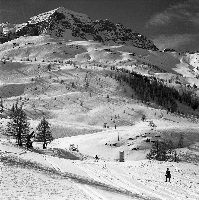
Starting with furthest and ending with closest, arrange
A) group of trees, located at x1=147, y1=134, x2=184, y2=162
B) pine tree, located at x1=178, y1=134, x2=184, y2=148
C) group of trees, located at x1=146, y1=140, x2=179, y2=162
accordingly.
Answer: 1. pine tree, located at x1=178, y1=134, x2=184, y2=148
2. group of trees, located at x1=147, y1=134, x2=184, y2=162
3. group of trees, located at x1=146, y1=140, x2=179, y2=162

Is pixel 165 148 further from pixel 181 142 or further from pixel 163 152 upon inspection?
pixel 163 152

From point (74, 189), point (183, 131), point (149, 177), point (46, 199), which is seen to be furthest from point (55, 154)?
point (183, 131)

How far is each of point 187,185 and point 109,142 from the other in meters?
71.7

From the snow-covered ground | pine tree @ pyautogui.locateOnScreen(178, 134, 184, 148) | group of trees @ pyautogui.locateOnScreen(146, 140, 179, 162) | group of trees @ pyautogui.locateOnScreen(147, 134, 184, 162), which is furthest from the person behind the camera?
pine tree @ pyautogui.locateOnScreen(178, 134, 184, 148)

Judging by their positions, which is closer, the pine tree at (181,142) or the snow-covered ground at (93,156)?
the snow-covered ground at (93,156)

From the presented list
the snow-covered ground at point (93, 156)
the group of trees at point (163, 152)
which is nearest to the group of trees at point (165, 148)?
the group of trees at point (163, 152)

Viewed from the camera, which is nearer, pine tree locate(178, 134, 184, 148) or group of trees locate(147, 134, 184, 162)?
group of trees locate(147, 134, 184, 162)

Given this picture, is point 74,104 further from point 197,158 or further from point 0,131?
point 197,158

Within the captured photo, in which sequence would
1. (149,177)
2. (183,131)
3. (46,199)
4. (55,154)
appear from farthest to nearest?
(183,131) < (55,154) < (149,177) < (46,199)

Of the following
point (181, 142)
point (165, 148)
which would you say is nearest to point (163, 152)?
point (165, 148)

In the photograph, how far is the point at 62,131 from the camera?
138875 mm

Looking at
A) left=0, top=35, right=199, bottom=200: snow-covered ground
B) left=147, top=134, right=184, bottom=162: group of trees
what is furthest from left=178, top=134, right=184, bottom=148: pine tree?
left=0, top=35, right=199, bottom=200: snow-covered ground

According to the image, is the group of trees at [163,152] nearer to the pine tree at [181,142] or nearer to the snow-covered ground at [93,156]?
the pine tree at [181,142]

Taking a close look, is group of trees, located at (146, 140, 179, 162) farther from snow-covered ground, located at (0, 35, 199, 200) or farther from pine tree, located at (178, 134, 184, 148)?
snow-covered ground, located at (0, 35, 199, 200)
